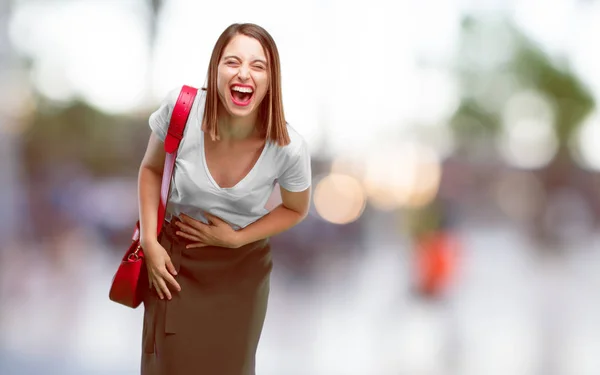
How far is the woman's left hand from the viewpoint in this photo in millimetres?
1967

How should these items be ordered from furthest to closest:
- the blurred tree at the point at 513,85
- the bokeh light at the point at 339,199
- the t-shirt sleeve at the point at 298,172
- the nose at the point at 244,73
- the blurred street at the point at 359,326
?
the blurred tree at the point at 513,85 < the bokeh light at the point at 339,199 < the blurred street at the point at 359,326 < the t-shirt sleeve at the point at 298,172 < the nose at the point at 244,73

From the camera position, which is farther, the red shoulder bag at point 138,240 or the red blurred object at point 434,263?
the red blurred object at point 434,263

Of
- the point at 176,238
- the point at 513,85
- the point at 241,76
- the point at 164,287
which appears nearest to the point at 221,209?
the point at 176,238

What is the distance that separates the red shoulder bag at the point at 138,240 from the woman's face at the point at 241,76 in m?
0.11

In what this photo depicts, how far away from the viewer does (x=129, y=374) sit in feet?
14.0

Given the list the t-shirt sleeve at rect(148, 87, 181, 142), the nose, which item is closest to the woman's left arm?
the t-shirt sleeve at rect(148, 87, 181, 142)

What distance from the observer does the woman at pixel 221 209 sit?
1899 mm

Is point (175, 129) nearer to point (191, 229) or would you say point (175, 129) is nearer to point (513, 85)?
point (191, 229)

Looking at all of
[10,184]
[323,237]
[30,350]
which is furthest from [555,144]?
[30,350]

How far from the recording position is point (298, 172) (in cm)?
198

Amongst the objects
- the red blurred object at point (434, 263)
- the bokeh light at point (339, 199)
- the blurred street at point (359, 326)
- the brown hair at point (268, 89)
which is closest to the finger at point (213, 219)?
the brown hair at point (268, 89)

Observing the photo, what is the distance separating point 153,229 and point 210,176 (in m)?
0.22

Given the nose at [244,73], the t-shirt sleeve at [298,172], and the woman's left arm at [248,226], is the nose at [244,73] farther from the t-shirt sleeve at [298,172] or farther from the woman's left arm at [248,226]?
the woman's left arm at [248,226]

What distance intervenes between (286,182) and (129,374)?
8.85ft
